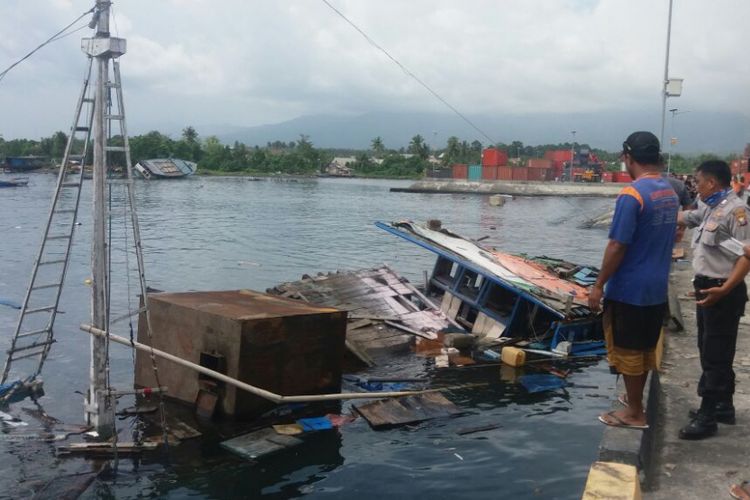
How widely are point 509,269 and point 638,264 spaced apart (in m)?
9.42

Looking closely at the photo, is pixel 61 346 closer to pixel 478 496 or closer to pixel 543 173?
pixel 478 496

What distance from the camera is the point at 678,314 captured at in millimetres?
11000

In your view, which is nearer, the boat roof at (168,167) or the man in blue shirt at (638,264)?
the man in blue shirt at (638,264)

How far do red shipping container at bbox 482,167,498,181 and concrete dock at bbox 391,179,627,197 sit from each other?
3.76m

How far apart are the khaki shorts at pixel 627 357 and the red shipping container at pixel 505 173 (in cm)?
10292

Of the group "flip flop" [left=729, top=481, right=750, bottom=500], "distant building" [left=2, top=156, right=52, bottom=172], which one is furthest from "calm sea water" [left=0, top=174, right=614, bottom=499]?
"distant building" [left=2, top=156, right=52, bottom=172]

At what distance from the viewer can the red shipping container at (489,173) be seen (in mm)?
107625

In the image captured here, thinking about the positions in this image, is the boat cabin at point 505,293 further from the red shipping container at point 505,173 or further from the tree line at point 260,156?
the tree line at point 260,156

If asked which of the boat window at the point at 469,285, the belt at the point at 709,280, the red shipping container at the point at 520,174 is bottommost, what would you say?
the boat window at the point at 469,285

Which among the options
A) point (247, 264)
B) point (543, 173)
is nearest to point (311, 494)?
point (247, 264)

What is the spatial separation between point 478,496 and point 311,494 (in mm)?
1909

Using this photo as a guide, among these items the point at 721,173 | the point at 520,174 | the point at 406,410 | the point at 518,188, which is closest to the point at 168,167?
the point at 520,174

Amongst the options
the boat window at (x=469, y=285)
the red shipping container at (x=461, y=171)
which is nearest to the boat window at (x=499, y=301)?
the boat window at (x=469, y=285)

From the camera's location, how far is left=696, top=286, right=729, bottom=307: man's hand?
578 cm
